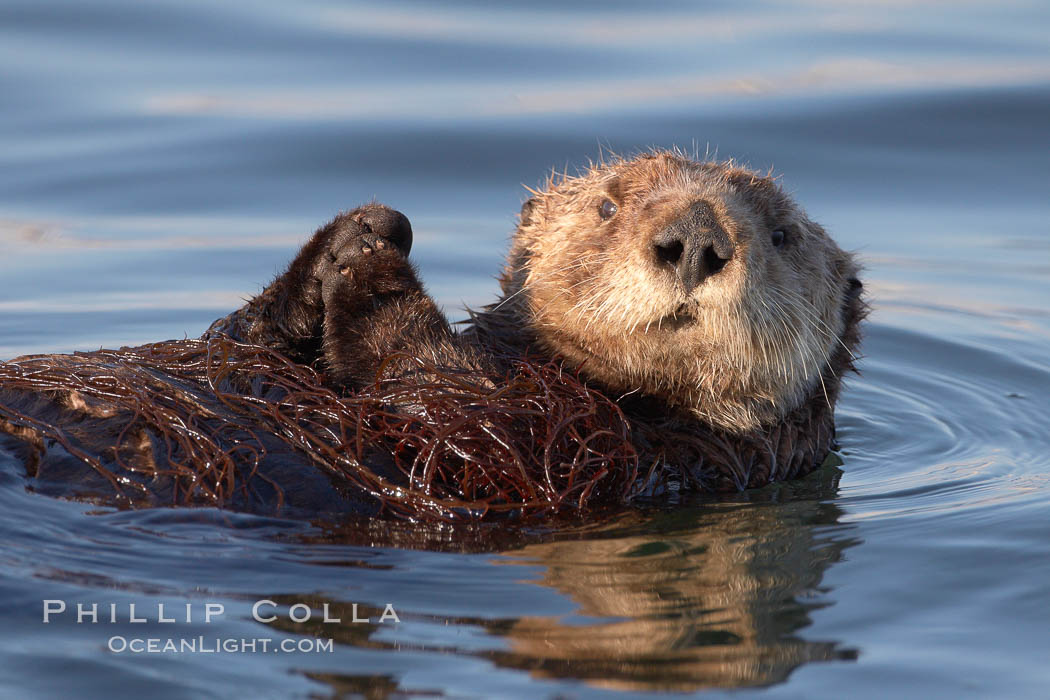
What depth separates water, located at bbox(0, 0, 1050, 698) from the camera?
3504mm

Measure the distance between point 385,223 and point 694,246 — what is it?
120 cm

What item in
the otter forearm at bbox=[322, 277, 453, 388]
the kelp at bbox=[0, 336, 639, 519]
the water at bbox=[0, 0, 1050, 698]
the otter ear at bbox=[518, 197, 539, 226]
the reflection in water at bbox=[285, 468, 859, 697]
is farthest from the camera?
the otter ear at bbox=[518, 197, 539, 226]

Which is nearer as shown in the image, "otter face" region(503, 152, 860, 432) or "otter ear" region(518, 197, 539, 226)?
"otter face" region(503, 152, 860, 432)

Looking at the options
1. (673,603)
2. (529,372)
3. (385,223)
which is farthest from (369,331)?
(673,603)

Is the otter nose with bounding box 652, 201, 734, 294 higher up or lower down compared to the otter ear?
lower down

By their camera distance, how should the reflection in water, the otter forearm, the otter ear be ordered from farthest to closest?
the otter ear
the otter forearm
the reflection in water

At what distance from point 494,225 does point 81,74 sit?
4.14 meters

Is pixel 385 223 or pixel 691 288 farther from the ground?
pixel 385 223

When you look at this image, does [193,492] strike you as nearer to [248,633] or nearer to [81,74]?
[248,633]

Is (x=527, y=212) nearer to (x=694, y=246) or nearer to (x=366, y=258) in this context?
(x=366, y=258)

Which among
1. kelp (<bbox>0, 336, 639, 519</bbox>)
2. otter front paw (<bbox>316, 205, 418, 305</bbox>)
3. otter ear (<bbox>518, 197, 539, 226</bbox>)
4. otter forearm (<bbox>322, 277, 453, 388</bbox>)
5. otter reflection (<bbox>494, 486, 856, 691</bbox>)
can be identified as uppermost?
otter ear (<bbox>518, 197, 539, 226</bbox>)

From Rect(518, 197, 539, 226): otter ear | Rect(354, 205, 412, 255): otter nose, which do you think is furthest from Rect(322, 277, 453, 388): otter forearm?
Rect(518, 197, 539, 226): otter ear

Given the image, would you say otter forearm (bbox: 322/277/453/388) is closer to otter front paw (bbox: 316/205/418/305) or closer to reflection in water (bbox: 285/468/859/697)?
otter front paw (bbox: 316/205/418/305)

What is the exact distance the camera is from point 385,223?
483cm
